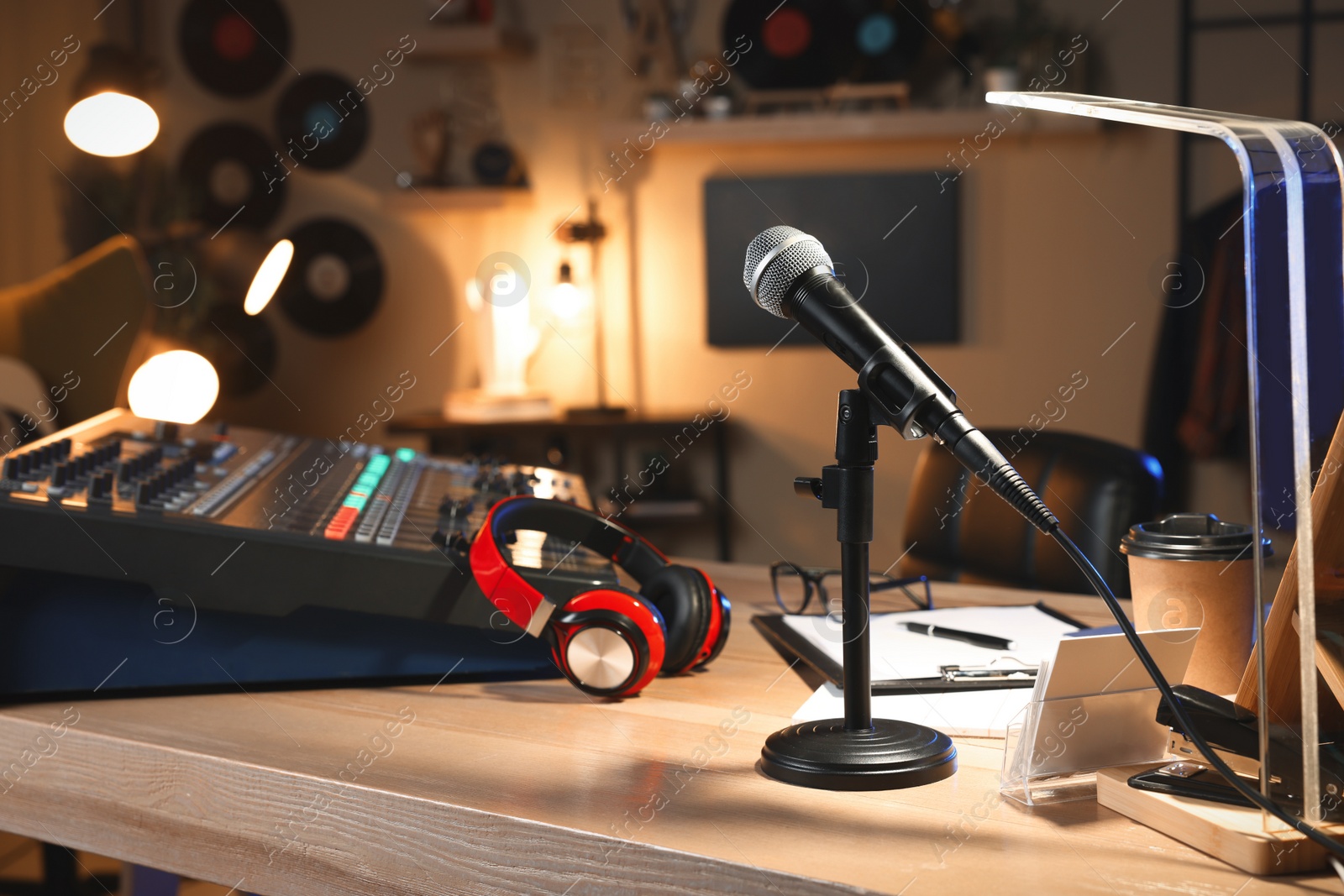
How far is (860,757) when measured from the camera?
0.63 meters

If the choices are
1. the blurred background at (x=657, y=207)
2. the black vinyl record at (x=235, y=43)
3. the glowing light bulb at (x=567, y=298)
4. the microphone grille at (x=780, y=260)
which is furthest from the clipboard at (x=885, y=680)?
the black vinyl record at (x=235, y=43)

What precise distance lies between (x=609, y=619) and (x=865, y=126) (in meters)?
3.02

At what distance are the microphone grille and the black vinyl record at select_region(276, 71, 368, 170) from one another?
361 cm

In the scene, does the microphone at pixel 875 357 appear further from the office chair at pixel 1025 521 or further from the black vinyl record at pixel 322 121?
the black vinyl record at pixel 322 121

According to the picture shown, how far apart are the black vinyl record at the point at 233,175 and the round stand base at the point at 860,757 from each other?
3773 mm

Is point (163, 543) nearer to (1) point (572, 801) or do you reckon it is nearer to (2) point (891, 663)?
(1) point (572, 801)

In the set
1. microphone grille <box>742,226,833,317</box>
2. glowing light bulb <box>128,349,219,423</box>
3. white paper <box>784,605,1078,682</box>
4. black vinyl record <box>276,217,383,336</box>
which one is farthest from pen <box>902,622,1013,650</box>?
black vinyl record <box>276,217,383,336</box>

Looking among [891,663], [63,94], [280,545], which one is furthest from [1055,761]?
[63,94]

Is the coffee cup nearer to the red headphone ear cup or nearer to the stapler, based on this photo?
the stapler

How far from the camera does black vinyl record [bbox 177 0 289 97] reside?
13.0ft

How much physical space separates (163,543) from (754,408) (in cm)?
310

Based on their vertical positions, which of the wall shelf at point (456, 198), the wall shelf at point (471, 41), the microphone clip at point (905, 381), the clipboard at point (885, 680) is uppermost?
the wall shelf at point (471, 41)

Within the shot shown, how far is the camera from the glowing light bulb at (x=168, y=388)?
1.41 meters

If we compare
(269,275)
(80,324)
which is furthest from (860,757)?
(80,324)
